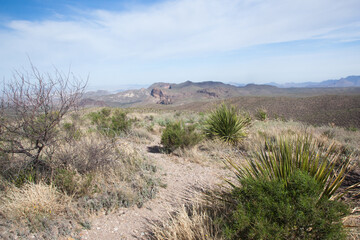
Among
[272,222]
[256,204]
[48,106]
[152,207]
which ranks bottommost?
[152,207]

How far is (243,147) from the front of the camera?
296 inches

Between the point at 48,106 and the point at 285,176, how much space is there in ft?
13.8

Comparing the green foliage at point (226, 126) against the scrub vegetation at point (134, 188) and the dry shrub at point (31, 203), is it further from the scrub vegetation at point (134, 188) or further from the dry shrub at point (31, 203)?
the dry shrub at point (31, 203)

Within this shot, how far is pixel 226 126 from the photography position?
26.1 feet

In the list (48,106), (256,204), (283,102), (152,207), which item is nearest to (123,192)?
(152,207)

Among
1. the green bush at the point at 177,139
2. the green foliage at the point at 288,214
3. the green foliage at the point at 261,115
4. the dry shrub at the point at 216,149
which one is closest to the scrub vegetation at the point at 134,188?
the green foliage at the point at 288,214

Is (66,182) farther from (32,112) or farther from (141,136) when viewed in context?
(141,136)

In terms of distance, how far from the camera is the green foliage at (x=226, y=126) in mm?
7855

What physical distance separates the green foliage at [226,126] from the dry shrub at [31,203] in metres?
5.57

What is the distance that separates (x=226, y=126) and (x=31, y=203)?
6267 millimetres

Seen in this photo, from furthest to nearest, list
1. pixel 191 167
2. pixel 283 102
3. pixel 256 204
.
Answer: pixel 283 102
pixel 191 167
pixel 256 204

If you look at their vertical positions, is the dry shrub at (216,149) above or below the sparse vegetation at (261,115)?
below

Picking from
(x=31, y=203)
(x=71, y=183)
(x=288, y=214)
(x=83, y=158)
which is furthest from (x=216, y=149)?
(x=31, y=203)

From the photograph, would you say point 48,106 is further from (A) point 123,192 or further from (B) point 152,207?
(B) point 152,207
